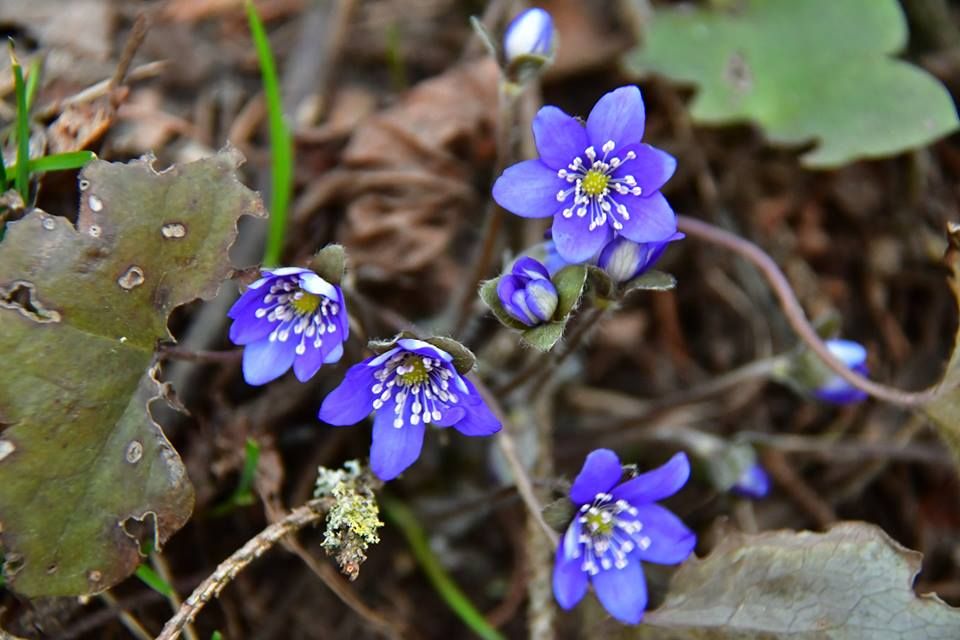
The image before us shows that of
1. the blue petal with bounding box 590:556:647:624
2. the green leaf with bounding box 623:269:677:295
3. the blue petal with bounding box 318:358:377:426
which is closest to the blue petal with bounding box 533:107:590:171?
the green leaf with bounding box 623:269:677:295

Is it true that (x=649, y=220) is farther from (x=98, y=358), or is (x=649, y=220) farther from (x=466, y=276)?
(x=98, y=358)

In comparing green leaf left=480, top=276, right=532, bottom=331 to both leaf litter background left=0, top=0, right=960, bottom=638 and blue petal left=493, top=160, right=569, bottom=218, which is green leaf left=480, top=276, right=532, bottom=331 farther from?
leaf litter background left=0, top=0, right=960, bottom=638

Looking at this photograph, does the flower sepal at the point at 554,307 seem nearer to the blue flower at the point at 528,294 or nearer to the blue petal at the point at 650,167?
the blue flower at the point at 528,294

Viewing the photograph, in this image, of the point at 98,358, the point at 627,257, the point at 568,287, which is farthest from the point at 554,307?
the point at 98,358

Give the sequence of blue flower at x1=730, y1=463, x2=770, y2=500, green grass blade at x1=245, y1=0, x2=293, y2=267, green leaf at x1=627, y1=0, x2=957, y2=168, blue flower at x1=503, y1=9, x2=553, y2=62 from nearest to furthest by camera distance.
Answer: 1. blue flower at x1=503, y1=9, x2=553, y2=62
2. green grass blade at x1=245, y1=0, x2=293, y2=267
3. blue flower at x1=730, y1=463, x2=770, y2=500
4. green leaf at x1=627, y1=0, x2=957, y2=168

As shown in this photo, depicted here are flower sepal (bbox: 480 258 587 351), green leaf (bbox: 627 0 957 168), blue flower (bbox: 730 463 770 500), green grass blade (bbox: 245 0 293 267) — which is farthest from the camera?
green leaf (bbox: 627 0 957 168)
